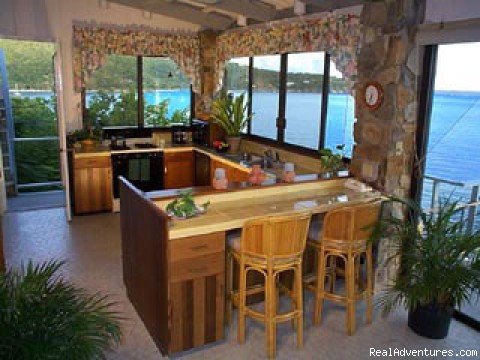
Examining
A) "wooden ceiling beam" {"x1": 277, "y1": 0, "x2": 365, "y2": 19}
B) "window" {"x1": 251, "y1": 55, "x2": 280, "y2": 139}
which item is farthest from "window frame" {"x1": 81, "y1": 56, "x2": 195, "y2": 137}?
"wooden ceiling beam" {"x1": 277, "y1": 0, "x2": 365, "y2": 19}

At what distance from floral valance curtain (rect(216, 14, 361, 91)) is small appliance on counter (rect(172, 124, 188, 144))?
1.23m

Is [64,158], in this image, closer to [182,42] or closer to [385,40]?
[182,42]

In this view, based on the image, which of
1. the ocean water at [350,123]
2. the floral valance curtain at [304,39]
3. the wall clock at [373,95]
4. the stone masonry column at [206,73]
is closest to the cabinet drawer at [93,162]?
the ocean water at [350,123]

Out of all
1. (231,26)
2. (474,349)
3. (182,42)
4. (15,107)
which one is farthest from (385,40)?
(15,107)

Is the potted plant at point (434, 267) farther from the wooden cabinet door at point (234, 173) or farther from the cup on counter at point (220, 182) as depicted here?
the wooden cabinet door at point (234, 173)

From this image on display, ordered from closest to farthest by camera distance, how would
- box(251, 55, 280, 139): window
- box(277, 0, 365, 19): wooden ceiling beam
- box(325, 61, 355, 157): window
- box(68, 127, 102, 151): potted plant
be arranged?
box(277, 0, 365, 19): wooden ceiling beam, box(325, 61, 355, 157): window, box(251, 55, 280, 139): window, box(68, 127, 102, 151): potted plant

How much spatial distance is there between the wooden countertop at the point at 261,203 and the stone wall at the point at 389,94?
0.89 feet

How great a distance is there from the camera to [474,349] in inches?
123

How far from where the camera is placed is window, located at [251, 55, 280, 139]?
5676mm

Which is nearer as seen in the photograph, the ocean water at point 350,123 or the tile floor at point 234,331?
the tile floor at point 234,331

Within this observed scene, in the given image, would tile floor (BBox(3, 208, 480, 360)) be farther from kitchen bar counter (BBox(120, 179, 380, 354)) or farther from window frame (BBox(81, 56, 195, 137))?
window frame (BBox(81, 56, 195, 137))

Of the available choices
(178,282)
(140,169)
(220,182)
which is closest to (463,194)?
(220,182)

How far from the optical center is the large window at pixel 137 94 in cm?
635

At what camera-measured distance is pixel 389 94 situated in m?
3.60
